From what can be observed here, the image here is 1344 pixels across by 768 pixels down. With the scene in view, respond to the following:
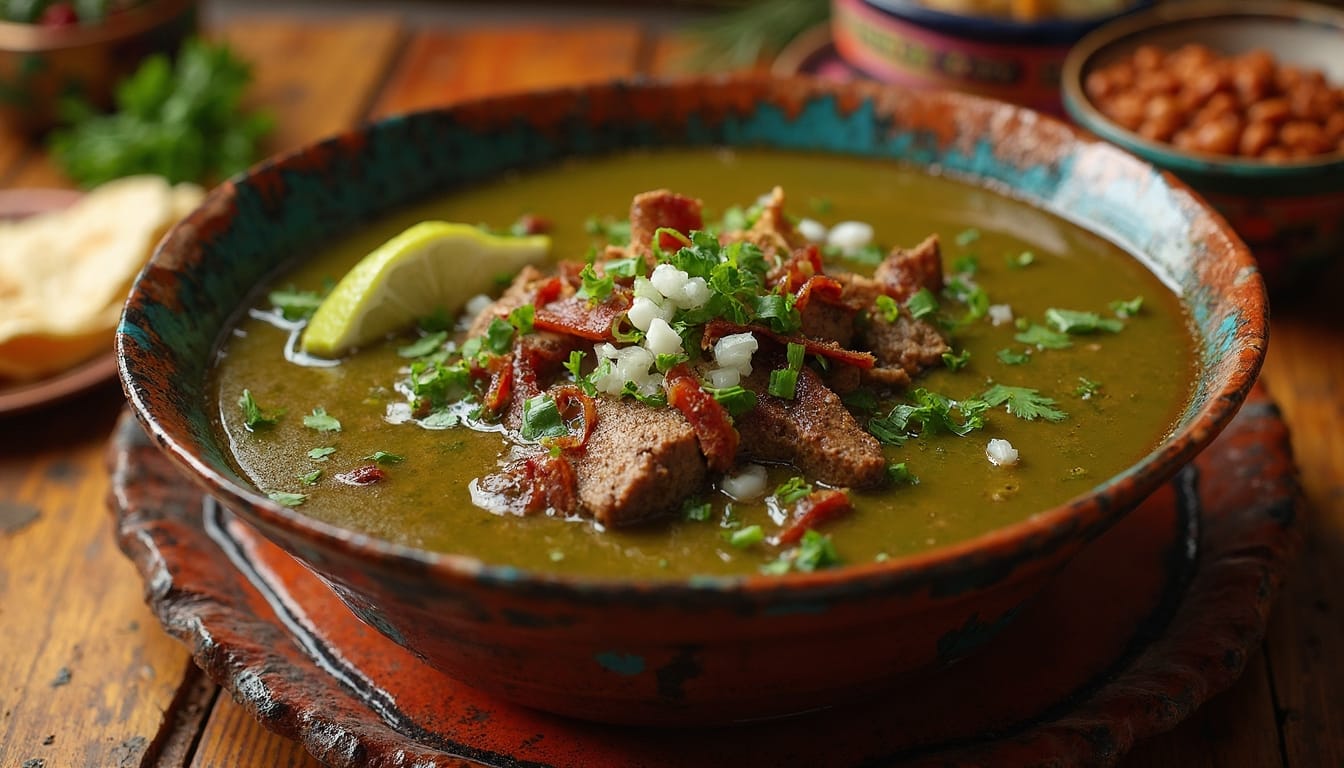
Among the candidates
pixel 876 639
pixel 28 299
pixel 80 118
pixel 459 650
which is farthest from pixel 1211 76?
pixel 80 118

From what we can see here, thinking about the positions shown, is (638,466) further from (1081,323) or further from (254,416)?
(1081,323)

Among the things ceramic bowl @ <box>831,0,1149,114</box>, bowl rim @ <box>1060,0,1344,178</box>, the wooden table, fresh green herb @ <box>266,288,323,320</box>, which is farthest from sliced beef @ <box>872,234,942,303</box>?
ceramic bowl @ <box>831,0,1149,114</box>

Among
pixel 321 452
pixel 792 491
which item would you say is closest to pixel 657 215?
pixel 792 491

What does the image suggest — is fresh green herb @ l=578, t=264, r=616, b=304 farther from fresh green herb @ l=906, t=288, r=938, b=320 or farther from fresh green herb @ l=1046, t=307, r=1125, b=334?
fresh green herb @ l=1046, t=307, r=1125, b=334

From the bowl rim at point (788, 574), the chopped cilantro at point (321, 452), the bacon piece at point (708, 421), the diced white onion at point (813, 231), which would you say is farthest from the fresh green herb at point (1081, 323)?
the chopped cilantro at point (321, 452)

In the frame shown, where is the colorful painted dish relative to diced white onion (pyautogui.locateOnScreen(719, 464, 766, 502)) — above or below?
below

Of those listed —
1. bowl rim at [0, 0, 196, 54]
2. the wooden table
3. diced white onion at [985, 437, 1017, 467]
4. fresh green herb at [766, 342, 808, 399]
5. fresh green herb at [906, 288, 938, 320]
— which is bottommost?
the wooden table

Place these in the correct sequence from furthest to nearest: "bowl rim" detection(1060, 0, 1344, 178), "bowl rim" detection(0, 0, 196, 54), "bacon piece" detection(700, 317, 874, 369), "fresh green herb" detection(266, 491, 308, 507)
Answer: "bowl rim" detection(0, 0, 196, 54)
"bowl rim" detection(1060, 0, 1344, 178)
"bacon piece" detection(700, 317, 874, 369)
"fresh green herb" detection(266, 491, 308, 507)

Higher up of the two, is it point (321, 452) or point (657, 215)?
point (657, 215)
